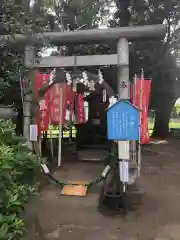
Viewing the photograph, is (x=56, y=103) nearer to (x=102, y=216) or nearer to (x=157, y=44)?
(x=102, y=216)

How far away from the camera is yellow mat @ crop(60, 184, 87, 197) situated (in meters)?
8.50

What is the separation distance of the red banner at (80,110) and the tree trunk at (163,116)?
7.30 metres

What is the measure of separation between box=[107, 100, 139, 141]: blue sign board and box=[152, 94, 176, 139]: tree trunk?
13.9m

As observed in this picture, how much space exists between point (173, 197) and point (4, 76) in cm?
603

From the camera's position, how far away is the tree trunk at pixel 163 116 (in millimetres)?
20906

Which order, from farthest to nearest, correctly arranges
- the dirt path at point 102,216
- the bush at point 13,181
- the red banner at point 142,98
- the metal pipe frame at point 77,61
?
1. the red banner at point 142,98
2. the metal pipe frame at point 77,61
3. the dirt path at point 102,216
4. the bush at point 13,181

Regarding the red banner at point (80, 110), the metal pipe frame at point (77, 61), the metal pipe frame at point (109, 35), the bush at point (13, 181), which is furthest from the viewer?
the red banner at point (80, 110)

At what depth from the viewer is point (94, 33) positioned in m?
8.34

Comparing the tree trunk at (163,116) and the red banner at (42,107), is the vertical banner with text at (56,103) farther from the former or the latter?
the tree trunk at (163,116)

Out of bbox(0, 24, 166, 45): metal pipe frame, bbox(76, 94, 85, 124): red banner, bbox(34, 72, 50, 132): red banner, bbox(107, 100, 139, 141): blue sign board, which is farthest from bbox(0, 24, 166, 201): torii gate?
bbox(76, 94, 85, 124): red banner

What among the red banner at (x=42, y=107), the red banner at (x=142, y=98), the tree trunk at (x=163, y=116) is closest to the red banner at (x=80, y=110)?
the red banner at (x=42, y=107)

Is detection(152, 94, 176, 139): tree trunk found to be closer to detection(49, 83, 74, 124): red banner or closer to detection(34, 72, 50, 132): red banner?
detection(49, 83, 74, 124): red banner

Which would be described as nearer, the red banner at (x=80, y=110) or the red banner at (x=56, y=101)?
the red banner at (x=56, y=101)

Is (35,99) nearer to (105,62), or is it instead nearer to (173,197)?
(105,62)
